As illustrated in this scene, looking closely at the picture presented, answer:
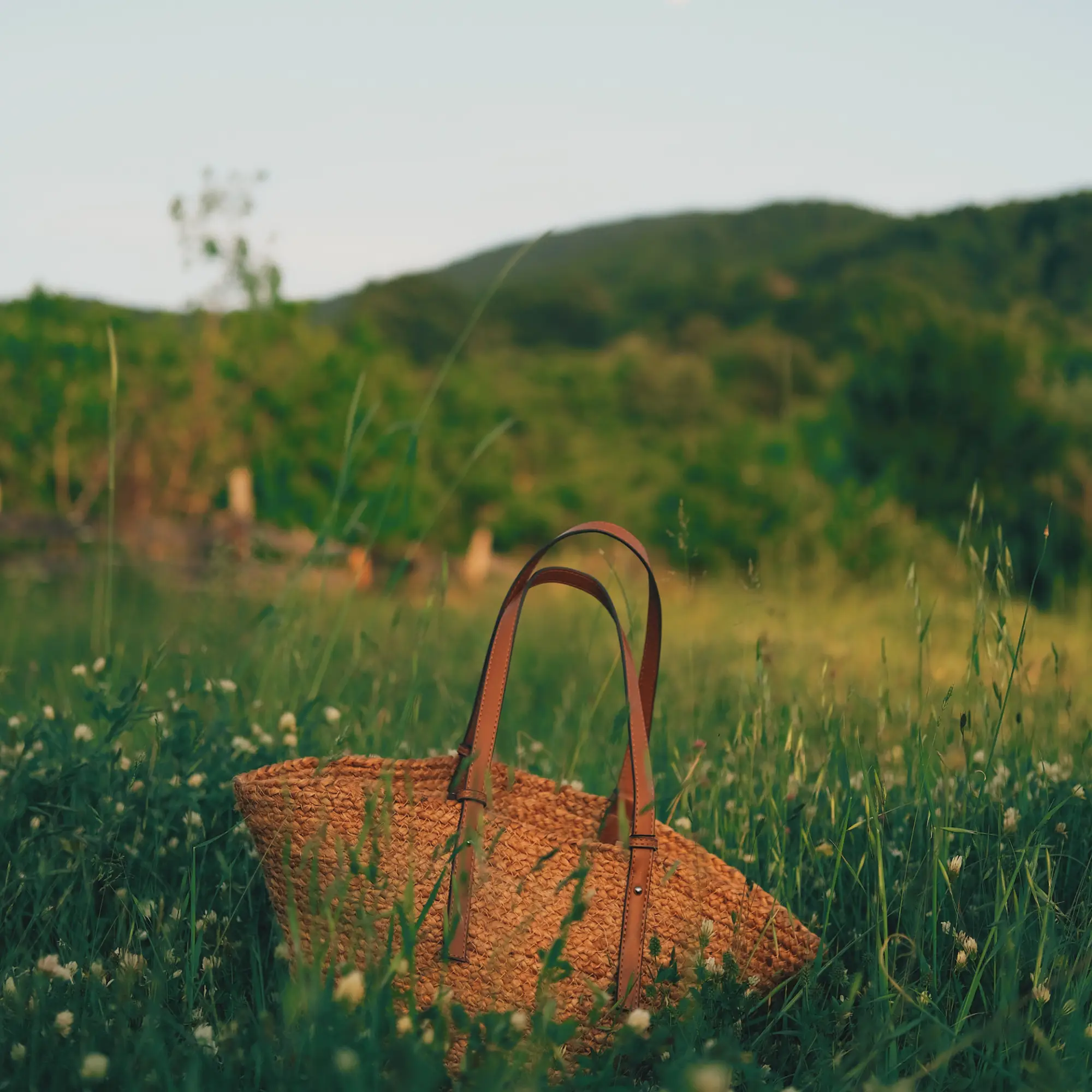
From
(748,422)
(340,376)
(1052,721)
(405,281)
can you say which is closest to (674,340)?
(405,281)

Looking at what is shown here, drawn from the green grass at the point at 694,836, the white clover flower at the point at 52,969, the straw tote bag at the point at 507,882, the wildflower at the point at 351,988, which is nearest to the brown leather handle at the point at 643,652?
the straw tote bag at the point at 507,882

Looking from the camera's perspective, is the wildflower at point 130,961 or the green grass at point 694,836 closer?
the green grass at point 694,836

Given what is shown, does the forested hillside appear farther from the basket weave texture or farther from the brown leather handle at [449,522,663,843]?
the basket weave texture

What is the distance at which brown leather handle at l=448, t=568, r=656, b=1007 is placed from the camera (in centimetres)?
152

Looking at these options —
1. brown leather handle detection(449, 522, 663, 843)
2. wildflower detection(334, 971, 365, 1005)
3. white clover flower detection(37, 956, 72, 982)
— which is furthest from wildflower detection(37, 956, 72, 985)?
brown leather handle detection(449, 522, 663, 843)

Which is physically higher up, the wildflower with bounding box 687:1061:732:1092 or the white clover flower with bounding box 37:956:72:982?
the wildflower with bounding box 687:1061:732:1092

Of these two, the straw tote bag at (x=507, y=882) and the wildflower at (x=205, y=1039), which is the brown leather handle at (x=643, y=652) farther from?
the wildflower at (x=205, y=1039)

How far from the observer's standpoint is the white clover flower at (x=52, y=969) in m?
1.43

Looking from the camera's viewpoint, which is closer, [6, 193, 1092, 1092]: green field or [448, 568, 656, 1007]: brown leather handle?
[6, 193, 1092, 1092]: green field

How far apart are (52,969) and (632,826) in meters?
0.93

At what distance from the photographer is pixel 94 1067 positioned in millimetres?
1137

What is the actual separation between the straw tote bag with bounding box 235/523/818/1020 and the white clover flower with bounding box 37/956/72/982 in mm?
323

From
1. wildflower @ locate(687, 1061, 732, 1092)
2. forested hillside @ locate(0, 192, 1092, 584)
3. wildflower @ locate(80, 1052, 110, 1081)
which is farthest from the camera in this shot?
forested hillside @ locate(0, 192, 1092, 584)

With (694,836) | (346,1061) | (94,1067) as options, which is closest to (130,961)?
(94,1067)
